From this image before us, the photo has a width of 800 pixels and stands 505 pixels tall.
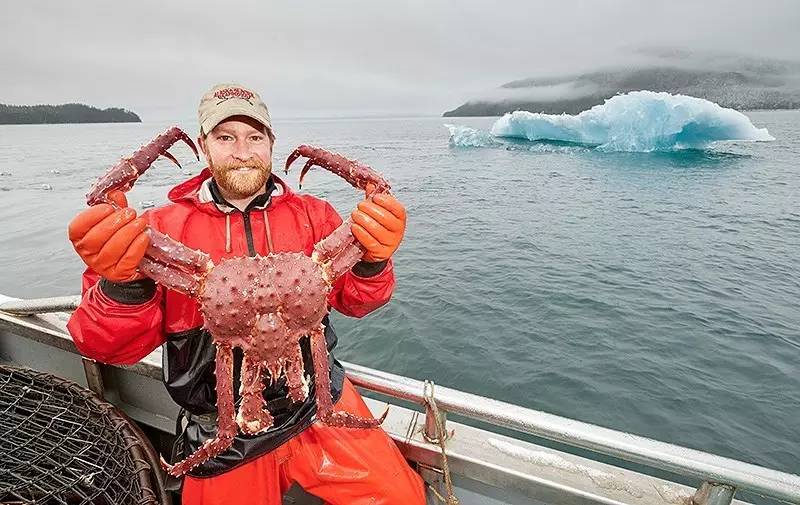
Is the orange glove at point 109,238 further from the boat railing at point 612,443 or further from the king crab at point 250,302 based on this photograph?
the boat railing at point 612,443

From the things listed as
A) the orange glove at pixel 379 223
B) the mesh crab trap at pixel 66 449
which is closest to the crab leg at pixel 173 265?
the orange glove at pixel 379 223

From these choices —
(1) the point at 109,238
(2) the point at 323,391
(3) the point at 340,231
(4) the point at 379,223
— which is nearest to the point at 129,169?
(1) the point at 109,238

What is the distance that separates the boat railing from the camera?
172cm

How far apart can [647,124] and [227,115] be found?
3207 cm

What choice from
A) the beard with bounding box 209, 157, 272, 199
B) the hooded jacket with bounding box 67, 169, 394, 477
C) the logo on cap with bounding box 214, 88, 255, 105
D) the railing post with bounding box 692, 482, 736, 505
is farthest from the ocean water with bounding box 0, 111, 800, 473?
the logo on cap with bounding box 214, 88, 255, 105

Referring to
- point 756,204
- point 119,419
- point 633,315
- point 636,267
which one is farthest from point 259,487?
point 756,204

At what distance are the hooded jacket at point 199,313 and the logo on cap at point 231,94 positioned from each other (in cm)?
45

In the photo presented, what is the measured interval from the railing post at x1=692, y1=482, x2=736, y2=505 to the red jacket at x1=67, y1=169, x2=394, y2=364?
1.79 metres

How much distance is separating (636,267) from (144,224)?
10865mm

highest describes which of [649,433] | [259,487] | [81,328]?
[81,328]

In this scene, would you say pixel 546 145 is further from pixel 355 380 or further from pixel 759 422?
pixel 355 380

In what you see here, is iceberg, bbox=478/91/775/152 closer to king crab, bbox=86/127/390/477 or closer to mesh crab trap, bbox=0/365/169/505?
king crab, bbox=86/127/390/477

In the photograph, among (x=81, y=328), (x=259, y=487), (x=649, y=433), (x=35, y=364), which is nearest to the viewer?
(x=81, y=328)

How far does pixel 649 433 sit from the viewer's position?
5.40m
